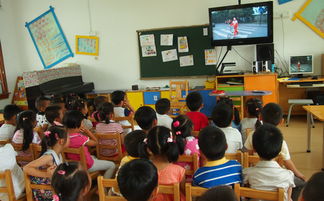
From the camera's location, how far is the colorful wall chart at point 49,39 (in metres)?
6.28

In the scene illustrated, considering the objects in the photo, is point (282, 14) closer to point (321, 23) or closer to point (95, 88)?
point (321, 23)

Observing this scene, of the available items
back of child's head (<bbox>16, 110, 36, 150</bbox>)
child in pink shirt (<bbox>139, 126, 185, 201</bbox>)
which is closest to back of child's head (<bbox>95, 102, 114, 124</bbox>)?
back of child's head (<bbox>16, 110, 36, 150</bbox>)

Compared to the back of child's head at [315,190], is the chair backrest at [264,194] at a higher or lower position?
lower

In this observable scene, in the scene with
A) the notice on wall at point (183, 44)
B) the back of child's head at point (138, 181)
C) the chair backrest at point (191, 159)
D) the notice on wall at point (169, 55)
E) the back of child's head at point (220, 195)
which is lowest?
the chair backrest at point (191, 159)

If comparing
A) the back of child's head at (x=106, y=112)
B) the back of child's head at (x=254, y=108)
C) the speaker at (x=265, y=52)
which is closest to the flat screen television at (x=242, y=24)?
the speaker at (x=265, y=52)

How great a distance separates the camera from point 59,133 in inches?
82.0

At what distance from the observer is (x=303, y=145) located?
368cm

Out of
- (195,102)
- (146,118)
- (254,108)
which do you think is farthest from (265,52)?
(146,118)

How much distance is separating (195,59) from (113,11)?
2074mm

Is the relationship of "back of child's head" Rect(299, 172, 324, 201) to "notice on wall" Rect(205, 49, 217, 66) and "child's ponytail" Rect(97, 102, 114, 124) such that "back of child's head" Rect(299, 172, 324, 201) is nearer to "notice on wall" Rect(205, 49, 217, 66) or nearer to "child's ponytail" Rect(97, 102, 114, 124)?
"child's ponytail" Rect(97, 102, 114, 124)

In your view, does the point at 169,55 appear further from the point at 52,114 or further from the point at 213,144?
the point at 213,144

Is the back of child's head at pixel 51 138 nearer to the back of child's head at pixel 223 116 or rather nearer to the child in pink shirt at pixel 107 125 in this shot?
the child in pink shirt at pixel 107 125

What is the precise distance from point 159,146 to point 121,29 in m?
4.59

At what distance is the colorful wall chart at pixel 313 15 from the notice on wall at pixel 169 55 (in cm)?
231
